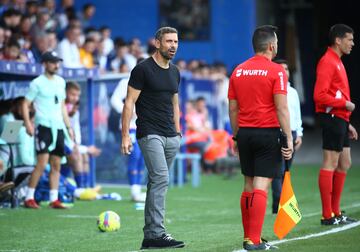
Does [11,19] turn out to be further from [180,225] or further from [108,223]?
[108,223]

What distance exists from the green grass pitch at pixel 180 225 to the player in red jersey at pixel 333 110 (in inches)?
15.0

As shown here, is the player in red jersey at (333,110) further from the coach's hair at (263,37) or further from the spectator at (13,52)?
the spectator at (13,52)

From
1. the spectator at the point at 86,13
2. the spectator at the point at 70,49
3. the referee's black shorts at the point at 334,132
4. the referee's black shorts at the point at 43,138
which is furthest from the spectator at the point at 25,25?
the referee's black shorts at the point at 334,132

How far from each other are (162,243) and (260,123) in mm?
1555

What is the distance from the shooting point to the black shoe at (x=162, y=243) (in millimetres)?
9539

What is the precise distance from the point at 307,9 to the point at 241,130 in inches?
894

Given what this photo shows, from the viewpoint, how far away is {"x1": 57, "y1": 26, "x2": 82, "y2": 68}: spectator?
62.8ft

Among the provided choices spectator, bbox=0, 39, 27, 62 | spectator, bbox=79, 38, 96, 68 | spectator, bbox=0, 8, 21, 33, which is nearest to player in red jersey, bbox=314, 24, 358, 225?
Answer: spectator, bbox=0, 39, 27, 62

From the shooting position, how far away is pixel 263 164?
924cm

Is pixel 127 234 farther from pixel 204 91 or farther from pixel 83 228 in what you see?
pixel 204 91

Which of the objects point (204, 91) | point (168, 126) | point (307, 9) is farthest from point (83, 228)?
point (307, 9)

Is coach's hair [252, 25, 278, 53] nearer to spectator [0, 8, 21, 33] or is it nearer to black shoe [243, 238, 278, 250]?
black shoe [243, 238, 278, 250]

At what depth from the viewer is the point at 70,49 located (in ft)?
63.7

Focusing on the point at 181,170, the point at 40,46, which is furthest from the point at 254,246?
the point at 40,46
